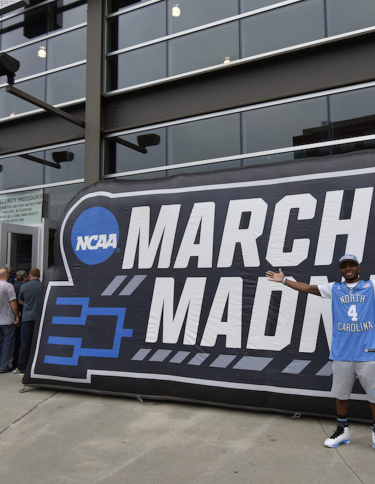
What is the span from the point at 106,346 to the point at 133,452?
77.5 inches

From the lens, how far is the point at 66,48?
1048 cm

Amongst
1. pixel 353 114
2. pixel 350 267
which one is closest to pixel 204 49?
pixel 353 114

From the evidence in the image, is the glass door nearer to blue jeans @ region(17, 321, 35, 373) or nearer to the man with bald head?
the man with bald head

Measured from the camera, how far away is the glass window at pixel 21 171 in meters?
10.6

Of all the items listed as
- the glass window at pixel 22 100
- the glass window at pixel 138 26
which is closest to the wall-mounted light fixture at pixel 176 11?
the glass window at pixel 138 26

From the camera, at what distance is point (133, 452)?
407cm

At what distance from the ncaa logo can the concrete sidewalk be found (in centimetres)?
202

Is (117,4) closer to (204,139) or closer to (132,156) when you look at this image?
(132,156)

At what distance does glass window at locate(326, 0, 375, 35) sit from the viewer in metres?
7.33

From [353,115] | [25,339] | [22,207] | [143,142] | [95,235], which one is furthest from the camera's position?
[22,207]

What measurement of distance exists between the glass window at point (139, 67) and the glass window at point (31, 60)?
2.14 meters

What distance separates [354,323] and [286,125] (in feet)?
16.1

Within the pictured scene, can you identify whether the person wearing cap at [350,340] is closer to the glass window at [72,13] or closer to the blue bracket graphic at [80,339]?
the blue bracket graphic at [80,339]

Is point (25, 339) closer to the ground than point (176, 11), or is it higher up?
closer to the ground
